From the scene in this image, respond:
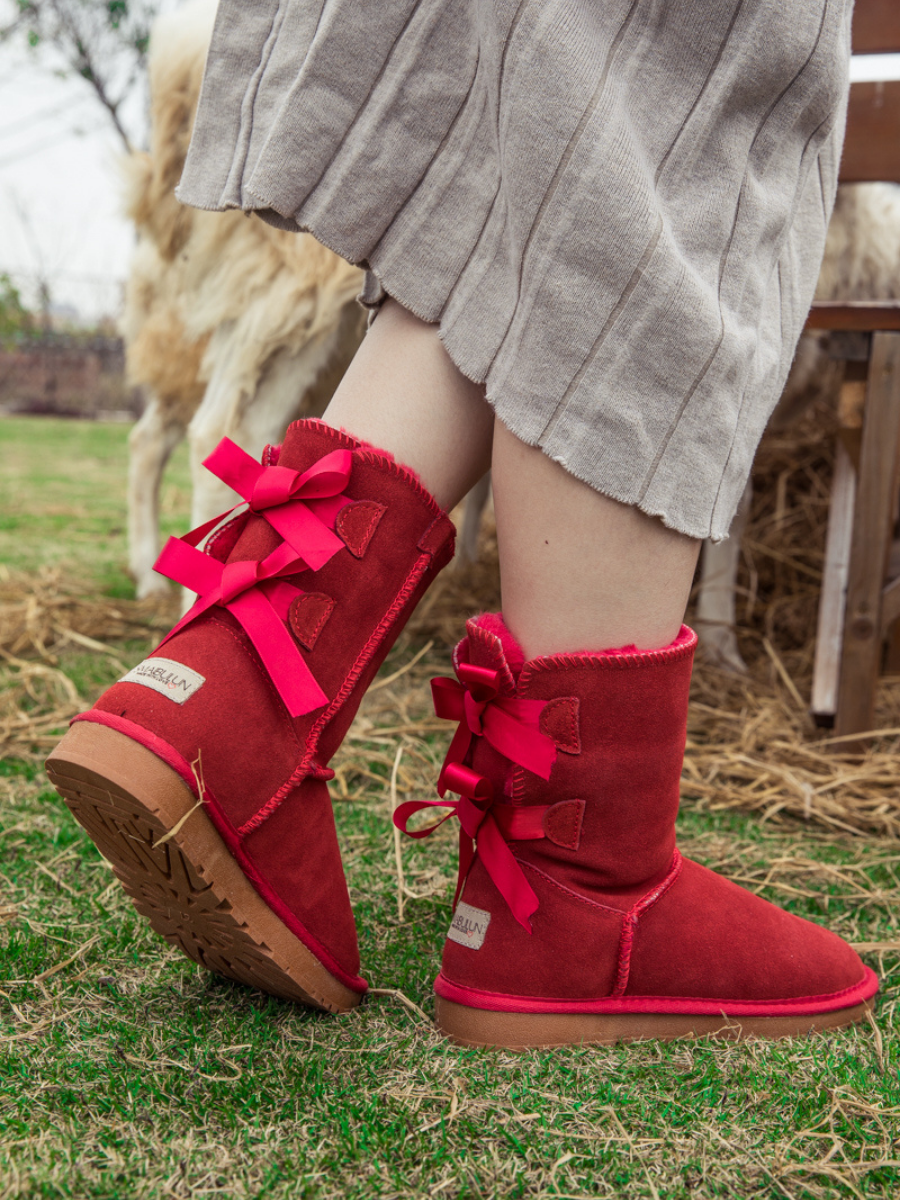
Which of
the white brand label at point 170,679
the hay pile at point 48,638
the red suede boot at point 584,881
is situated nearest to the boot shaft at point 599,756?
the red suede boot at point 584,881

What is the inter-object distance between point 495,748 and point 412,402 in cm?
26

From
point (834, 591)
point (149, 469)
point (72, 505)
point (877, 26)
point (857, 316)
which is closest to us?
point (857, 316)

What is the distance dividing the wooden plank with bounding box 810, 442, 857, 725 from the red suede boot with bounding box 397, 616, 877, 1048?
1122 millimetres

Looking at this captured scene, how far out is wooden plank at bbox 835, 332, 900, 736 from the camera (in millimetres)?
1604

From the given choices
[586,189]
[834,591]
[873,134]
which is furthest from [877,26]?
[586,189]

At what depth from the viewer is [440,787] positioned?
76cm

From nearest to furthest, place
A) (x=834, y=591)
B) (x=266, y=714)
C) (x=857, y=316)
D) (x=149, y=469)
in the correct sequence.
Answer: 1. (x=266, y=714)
2. (x=857, y=316)
3. (x=834, y=591)
4. (x=149, y=469)

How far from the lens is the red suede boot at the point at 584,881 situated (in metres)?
0.70

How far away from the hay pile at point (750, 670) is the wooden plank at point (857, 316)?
0.67 m

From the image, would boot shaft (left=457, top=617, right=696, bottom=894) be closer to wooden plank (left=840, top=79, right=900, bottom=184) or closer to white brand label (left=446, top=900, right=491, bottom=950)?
white brand label (left=446, top=900, right=491, bottom=950)

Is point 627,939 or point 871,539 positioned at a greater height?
point 627,939

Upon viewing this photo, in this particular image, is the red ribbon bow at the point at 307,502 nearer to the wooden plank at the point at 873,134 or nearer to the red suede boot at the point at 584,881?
the red suede boot at the point at 584,881

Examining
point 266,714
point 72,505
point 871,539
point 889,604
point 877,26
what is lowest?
point 72,505

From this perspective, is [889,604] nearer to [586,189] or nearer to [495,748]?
[495,748]
